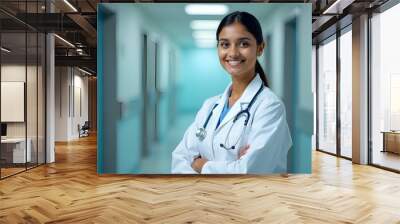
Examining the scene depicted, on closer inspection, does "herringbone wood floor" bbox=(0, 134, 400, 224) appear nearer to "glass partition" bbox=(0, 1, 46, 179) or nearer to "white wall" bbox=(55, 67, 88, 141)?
"glass partition" bbox=(0, 1, 46, 179)

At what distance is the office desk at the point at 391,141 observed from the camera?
7225 millimetres

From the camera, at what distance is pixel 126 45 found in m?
5.88

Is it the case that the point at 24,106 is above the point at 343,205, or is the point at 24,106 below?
above

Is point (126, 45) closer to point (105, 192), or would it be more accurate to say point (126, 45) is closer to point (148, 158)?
point (148, 158)

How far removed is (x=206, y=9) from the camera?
230 inches

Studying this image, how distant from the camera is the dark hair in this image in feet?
18.8

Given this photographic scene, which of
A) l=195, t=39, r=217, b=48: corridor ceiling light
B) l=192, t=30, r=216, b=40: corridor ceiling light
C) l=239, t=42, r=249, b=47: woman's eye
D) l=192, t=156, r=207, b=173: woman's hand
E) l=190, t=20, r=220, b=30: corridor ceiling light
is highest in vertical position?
l=190, t=20, r=220, b=30: corridor ceiling light

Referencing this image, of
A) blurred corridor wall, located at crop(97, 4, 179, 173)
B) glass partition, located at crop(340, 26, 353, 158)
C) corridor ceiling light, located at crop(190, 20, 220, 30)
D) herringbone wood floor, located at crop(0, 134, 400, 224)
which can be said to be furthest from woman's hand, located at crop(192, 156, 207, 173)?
glass partition, located at crop(340, 26, 353, 158)

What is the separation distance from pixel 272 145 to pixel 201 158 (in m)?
1.00

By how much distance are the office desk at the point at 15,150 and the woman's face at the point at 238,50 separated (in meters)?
3.78

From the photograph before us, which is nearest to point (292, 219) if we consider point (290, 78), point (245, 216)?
point (245, 216)

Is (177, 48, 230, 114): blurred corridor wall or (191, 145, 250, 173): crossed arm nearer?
(191, 145, 250, 173): crossed arm

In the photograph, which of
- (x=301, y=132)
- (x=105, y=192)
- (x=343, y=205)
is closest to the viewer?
(x=343, y=205)

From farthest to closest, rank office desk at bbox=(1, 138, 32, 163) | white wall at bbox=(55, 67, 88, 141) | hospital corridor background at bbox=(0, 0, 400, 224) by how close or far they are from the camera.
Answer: white wall at bbox=(55, 67, 88, 141) < office desk at bbox=(1, 138, 32, 163) < hospital corridor background at bbox=(0, 0, 400, 224)
